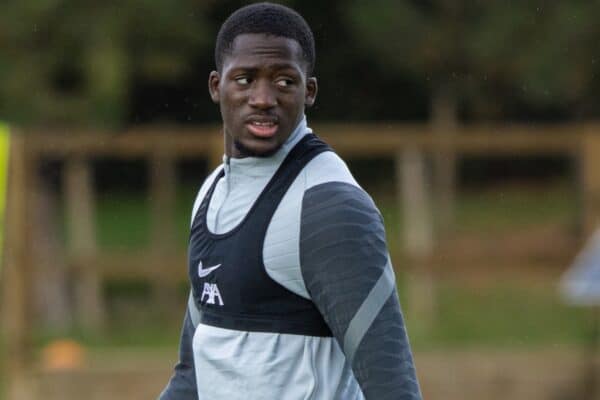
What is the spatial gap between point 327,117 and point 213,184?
1228 centimetres

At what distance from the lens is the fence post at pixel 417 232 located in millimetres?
11133

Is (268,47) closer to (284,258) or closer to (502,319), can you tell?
(284,258)

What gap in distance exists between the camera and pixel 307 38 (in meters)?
3.45

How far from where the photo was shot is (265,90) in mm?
3389

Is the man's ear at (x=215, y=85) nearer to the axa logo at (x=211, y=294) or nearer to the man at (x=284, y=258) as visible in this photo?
the man at (x=284, y=258)

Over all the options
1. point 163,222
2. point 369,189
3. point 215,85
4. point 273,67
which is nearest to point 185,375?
point 215,85

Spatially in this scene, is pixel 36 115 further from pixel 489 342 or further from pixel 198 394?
pixel 198 394

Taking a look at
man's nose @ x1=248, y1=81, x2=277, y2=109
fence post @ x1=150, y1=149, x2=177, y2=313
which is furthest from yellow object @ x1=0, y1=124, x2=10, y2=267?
man's nose @ x1=248, y1=81, x2=277, y2=109

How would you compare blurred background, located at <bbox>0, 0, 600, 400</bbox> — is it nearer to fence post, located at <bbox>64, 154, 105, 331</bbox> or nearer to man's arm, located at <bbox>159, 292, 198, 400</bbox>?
fence post, located at <bbox>64, 154, 105, 331</bbox>

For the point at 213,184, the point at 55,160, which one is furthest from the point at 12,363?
the point at 213,184

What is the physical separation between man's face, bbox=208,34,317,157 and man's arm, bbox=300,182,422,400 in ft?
0.74

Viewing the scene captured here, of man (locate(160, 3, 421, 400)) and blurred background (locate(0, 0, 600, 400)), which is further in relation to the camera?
blurred background (locate(0, 0, 600, 400))

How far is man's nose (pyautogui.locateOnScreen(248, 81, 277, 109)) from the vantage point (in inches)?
133

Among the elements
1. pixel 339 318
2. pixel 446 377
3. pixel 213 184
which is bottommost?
pixel 446 377
